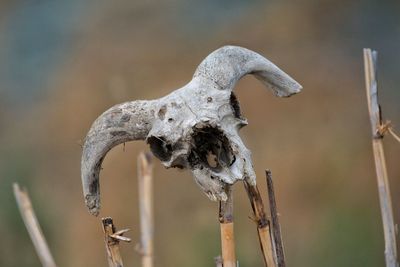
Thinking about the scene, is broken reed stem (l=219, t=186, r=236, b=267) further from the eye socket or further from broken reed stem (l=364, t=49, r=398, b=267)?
broken reed stem (l=364, t=49, r=398, b=267)

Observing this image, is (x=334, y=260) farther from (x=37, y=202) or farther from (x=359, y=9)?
(x=37, y=202)

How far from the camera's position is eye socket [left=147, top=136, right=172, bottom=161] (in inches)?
32.5

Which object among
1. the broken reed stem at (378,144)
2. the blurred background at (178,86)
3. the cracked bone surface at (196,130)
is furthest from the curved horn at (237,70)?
the blurred background at (178,86)

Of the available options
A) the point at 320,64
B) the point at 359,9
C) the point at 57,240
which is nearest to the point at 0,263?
the point at 57,240

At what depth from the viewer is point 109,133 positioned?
837 millimetres

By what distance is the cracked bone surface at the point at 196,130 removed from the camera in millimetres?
810

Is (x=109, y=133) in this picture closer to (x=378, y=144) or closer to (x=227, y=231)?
(x=227, y=231)

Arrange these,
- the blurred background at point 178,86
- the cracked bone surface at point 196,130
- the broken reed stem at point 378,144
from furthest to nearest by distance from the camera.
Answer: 1. the blurred background at point 178,86
2. the broken reed stem at point 378,144
3. the cracked bone surface at point 196,130

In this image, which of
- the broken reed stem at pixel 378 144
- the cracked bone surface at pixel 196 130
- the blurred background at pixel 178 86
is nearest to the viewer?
the cracked bone surface at pixel 196 130

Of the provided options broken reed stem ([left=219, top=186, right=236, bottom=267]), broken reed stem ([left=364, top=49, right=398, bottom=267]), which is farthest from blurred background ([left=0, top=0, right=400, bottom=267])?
broken reed stem ([left=219, top=186, right=236, bottom=267])

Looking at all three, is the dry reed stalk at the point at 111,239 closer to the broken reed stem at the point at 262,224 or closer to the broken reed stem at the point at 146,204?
the broken reed stem at the point at 146,204

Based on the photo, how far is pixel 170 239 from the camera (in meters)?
1.55

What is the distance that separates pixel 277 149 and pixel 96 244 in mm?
456

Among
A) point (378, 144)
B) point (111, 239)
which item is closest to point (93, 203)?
point (111, 239)
